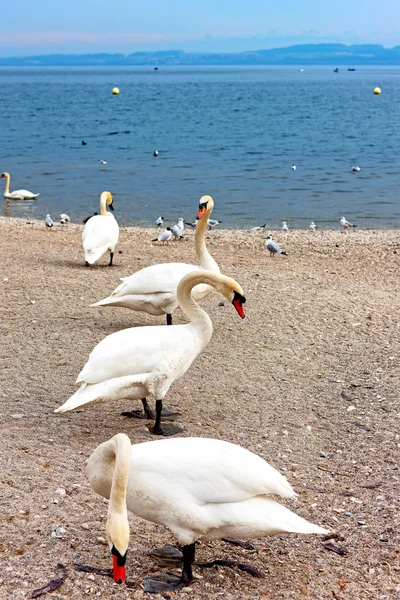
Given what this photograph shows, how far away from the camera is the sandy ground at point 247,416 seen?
421 cm

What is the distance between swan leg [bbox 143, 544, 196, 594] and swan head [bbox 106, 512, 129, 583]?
0.46m

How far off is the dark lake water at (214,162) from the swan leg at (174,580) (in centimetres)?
1385

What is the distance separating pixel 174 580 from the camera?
158 inches

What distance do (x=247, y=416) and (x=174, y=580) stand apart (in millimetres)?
2593

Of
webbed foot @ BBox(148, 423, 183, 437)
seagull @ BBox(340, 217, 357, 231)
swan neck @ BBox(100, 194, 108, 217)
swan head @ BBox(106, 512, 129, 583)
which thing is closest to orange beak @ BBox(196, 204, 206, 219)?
webbed foot @ BBox(148, 423, 183, 437)

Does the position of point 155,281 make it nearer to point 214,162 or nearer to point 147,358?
point 147,358

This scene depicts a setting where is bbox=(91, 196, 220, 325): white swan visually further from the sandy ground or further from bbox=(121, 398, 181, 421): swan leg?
bbox=(121, 398, 181, 421): swan leg

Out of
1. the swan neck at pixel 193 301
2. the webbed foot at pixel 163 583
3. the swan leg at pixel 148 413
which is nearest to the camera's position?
the webbed foot at pixel 163 583

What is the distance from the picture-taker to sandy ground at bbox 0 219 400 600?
4211mm

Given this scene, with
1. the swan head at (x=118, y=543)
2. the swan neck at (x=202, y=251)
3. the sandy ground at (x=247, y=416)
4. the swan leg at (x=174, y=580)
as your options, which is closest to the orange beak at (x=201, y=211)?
the swan neck at (x=202, y=251)

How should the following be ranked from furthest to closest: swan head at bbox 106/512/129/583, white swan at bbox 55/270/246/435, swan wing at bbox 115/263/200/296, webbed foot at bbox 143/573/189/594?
1. swan wing at bbox 115/263/200/296
2. white swan at bbox 55/270/246/435
3. webbed foot at bbox 143/573/189/594
4. swan head at bbox 106/512/129/583

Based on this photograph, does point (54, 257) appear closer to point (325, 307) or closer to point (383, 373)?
point (325, 307)

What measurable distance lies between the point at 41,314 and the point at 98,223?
10.0ft

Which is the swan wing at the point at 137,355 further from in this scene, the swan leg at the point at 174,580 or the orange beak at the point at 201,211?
the orange beak at the point at 201,211
